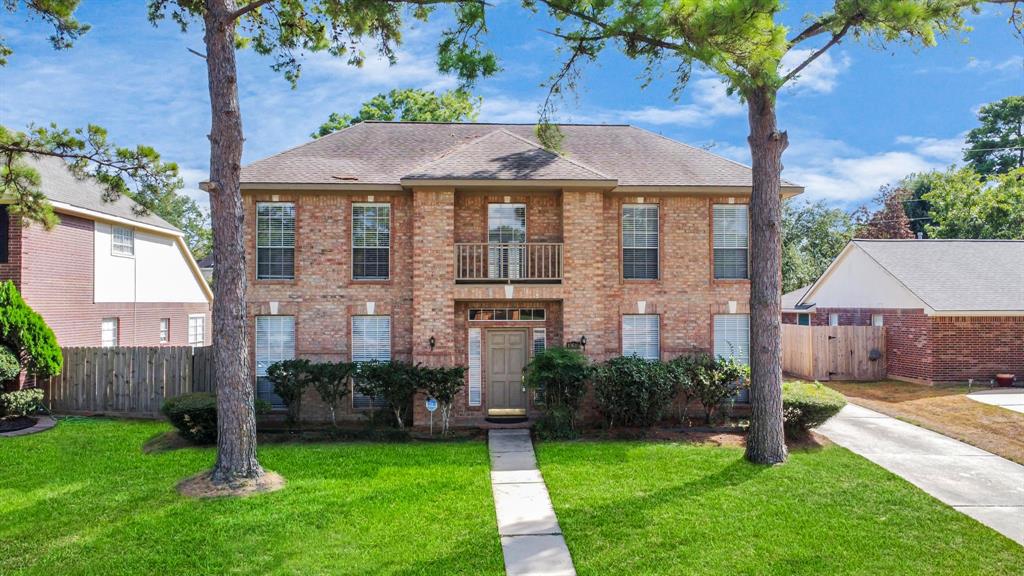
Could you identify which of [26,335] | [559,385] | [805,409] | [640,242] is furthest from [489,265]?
[26,335]

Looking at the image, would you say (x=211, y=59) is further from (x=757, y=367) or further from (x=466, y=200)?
(x=757, y=367)

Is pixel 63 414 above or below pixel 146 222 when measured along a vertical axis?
below

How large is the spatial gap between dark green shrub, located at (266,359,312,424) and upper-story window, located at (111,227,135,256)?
9.33 meters

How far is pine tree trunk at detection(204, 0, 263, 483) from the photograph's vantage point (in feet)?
27.3

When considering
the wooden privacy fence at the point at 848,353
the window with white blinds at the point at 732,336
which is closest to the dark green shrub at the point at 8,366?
the window with white blinds at the point at 732,336

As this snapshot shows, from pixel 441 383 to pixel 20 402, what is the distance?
360 inches

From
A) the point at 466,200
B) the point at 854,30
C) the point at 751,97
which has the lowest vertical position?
the point at 466,200

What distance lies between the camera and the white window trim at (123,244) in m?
17.3

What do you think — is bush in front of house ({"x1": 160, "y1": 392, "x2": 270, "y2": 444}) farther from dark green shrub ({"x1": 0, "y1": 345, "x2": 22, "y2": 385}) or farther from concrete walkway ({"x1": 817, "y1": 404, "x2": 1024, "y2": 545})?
concrete walkway ({"x1": 817, "y1": 404, "x2": 1024, "y2": 545})

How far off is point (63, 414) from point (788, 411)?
634 inches

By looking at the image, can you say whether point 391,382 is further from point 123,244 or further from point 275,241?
point 123,244

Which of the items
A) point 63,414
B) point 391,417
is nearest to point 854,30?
point 391,417

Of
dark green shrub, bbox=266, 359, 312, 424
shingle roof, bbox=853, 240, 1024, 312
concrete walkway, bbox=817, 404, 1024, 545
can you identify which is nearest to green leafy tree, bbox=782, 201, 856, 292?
shingle roof, bbox=853, 240, 1024, 312

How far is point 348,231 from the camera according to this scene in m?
12.7
